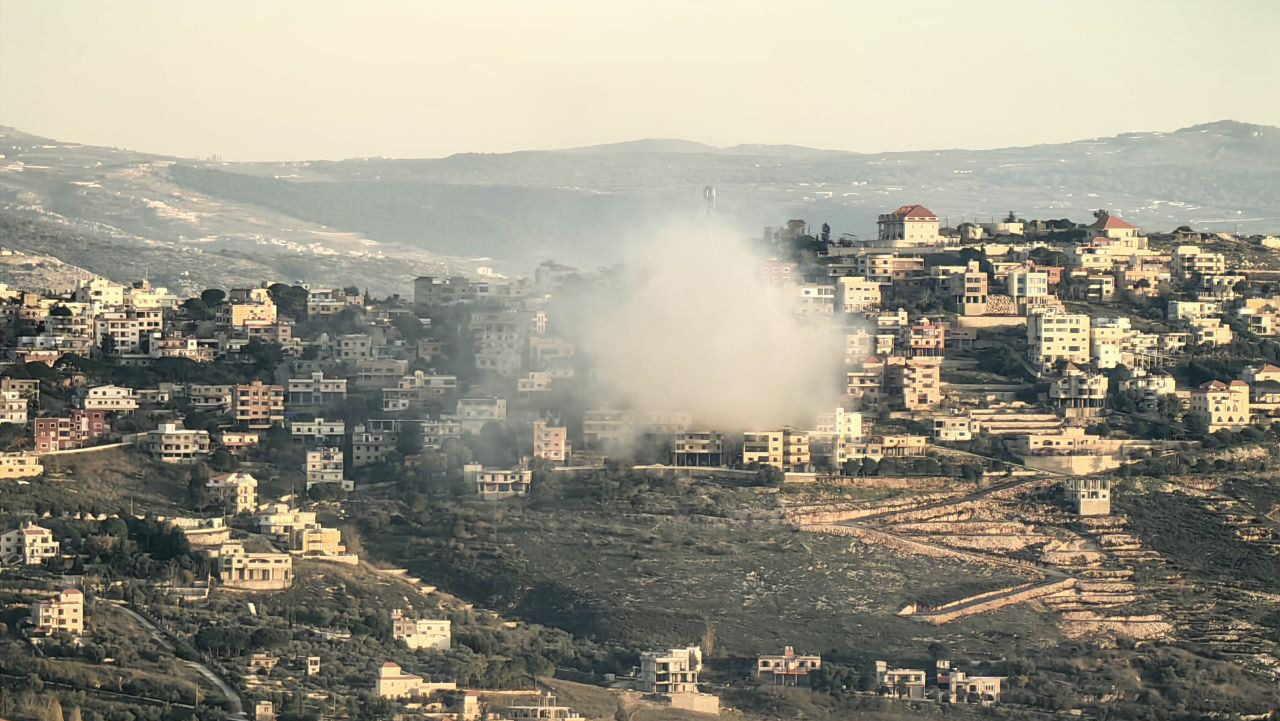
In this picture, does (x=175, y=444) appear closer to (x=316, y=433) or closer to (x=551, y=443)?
(x=316, y=433)

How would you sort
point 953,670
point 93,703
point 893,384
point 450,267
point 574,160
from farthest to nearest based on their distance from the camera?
1. point 574,160
2. point 450,267
3. point 893,384
4. point 953,670
5. point 93,703

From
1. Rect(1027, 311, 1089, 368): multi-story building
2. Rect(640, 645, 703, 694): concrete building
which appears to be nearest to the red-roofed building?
Rect(1027, 311, 1089, 368): multi-story building

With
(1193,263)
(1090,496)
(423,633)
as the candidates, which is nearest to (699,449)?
(1090,496)

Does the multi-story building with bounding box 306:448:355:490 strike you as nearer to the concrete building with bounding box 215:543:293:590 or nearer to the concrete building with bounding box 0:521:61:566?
the concrete building with bounding box 215:543:293:590

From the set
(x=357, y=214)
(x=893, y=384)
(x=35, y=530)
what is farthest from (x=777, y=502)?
(x=357, y=214)

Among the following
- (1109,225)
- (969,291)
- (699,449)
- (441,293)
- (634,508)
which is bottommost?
(634,508)

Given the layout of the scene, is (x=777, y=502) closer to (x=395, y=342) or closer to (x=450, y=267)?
(x=395, y=342)

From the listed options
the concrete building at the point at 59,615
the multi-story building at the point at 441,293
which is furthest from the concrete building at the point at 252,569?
the multi-story building at the point at 441,293
